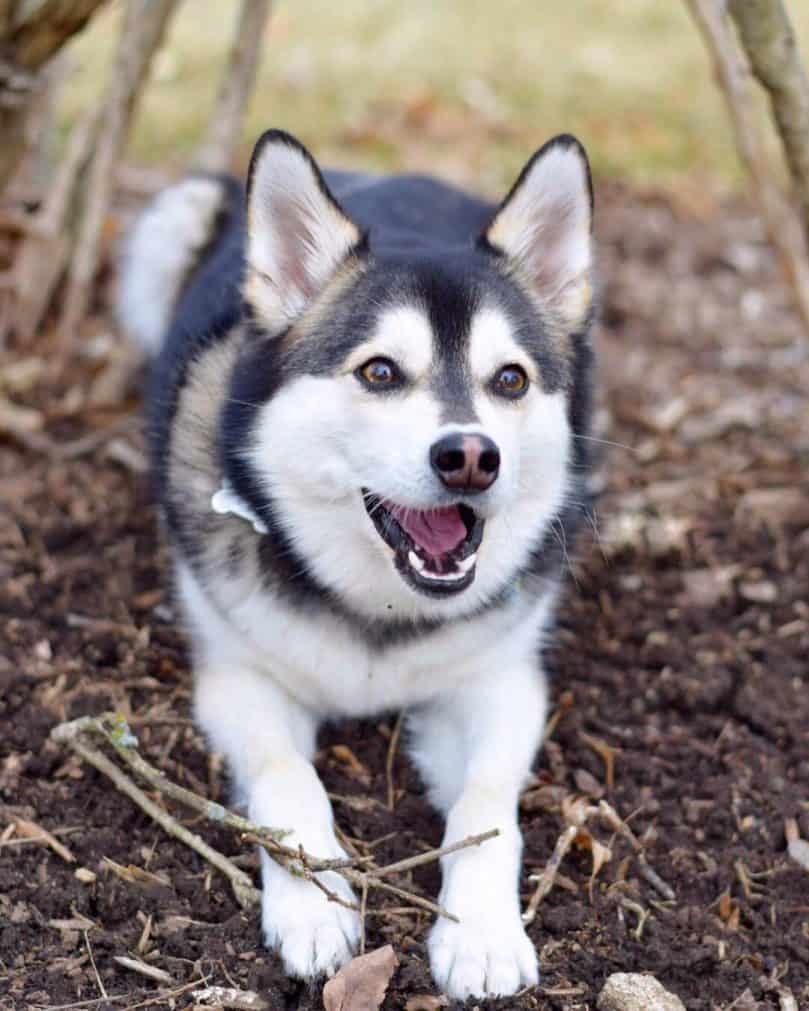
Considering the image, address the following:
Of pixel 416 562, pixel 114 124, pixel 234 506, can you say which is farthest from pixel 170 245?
pixel 416 562

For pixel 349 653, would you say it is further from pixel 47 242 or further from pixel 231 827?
pixel 47 242

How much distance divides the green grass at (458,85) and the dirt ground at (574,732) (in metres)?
2.60

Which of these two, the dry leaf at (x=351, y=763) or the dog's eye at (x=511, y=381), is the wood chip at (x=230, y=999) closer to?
the dry leaf at (x=351, y=763)

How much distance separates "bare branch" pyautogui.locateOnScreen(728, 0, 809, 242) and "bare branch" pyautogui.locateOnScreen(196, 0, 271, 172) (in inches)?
92.3

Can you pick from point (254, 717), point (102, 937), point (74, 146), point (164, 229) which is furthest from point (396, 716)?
point (74, 146)

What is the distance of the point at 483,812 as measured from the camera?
305 centimetres

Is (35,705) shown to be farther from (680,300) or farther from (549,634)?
(680,300)

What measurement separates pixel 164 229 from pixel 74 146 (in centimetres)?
59

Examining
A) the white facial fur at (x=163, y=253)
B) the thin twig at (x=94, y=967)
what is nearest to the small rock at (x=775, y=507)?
the white facial fur at (x=163, y=253)

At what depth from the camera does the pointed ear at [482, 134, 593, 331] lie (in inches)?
130

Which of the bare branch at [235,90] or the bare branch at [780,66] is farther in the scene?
Result: the bare branch at [235,90]

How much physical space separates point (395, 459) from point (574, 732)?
3.88 feet

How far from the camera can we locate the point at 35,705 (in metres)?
3.43

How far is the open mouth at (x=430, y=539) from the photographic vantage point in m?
3.01
